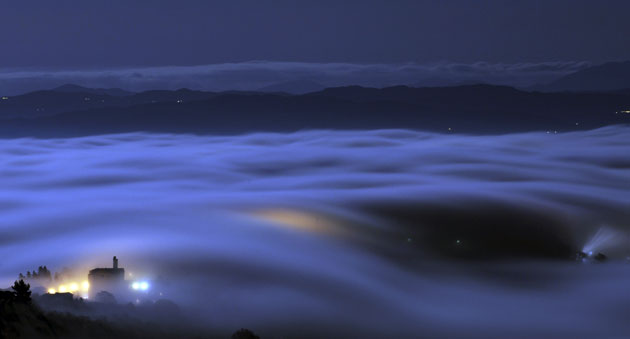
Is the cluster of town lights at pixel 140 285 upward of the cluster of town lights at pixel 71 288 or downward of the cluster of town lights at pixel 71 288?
upward

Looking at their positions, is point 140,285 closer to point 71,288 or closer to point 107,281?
point 107,281

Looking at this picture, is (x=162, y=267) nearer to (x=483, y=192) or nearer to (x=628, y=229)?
(x=628, y=229)

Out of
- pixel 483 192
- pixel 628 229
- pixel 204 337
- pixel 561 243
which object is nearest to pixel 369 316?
pixel 204 337

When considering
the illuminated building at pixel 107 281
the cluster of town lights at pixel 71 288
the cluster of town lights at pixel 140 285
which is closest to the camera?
the cluster of town lights at pixel 71 288

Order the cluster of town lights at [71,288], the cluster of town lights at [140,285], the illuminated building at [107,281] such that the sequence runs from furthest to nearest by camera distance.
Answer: the cluster of town lights at [140,285] < the illuminated building at [107,281] < the cluster of town lights at [71,288]

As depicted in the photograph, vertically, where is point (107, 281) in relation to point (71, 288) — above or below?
above

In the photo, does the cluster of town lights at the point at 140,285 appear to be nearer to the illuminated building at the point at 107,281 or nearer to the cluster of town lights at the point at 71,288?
the illuminated building at the point at 107,281

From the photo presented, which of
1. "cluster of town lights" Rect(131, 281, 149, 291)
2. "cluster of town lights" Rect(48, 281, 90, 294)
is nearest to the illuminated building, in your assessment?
"cluster of town lights" Rect(48, 281, 90, 294)

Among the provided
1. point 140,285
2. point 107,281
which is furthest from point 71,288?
point 140,285

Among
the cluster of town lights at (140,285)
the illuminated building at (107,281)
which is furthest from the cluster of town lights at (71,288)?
the cluster of town lights at (140,285)
